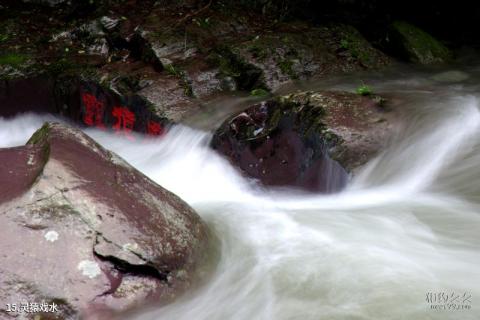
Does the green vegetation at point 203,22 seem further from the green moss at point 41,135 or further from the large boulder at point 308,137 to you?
the green moss at point 41,135

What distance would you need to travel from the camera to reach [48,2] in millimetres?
10727

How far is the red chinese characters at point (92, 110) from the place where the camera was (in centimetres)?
810

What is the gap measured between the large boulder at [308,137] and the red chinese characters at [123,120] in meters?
2.00

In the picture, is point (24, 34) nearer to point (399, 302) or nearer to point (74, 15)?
point (74, 15)

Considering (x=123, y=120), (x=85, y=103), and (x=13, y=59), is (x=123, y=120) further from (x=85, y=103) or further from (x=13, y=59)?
(x=13, y=59)

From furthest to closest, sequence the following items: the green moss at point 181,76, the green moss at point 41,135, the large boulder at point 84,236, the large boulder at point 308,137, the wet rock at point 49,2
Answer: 1. the wet rock at point 49,2
2. the green moss at point 181,76
3. the large boulder at point 308,137
4. the green moss at point 41,135
5. the large boulder at point 84,236

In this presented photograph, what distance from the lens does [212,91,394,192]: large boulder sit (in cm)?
523

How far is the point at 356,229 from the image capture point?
4184 mm

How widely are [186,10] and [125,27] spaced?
1293 millimetres

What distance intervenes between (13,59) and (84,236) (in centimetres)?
718

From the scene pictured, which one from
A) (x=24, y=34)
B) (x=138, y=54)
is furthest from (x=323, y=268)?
(x=24, y=34)

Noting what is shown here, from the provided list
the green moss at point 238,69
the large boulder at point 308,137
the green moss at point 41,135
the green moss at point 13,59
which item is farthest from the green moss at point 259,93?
the green moss at point 13,59

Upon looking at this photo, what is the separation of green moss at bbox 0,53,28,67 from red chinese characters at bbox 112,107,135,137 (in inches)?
99.9

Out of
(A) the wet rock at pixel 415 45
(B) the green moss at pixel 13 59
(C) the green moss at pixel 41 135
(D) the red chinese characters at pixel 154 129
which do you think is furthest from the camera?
(B) the green moss at pixel 13 59
